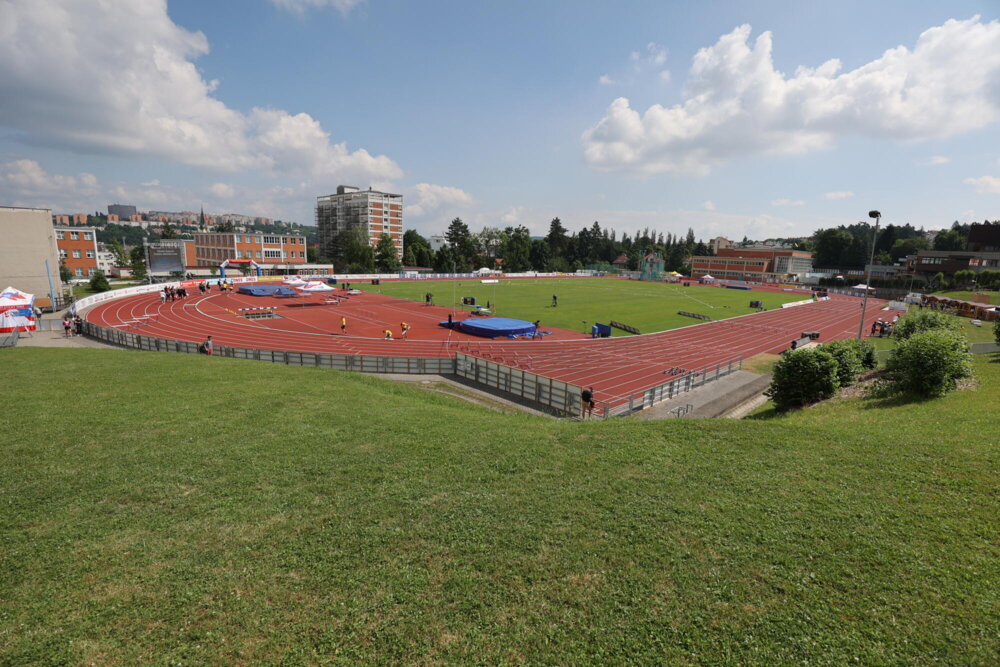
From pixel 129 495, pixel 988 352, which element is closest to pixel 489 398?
pixel 129 495

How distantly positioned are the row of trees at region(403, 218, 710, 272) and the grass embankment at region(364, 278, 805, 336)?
2919 cm

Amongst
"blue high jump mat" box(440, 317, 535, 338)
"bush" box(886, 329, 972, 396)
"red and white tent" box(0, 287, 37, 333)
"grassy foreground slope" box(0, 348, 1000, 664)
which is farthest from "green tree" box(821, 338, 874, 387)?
"red and white tent" box(0, 287, 37, 333)

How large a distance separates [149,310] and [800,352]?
5952cm

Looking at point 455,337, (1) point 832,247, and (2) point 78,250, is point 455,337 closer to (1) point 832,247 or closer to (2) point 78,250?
(2) point 78,250

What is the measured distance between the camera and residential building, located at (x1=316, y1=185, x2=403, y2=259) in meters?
138

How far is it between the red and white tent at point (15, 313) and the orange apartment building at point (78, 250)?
77321mm

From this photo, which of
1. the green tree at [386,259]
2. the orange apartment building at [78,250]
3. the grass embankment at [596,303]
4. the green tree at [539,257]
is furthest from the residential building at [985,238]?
the orange apartment building at [78,250]

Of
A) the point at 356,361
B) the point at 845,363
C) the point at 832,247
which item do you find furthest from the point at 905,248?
the point at 356,361

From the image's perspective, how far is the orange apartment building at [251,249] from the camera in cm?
10181

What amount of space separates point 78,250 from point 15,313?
82.2m

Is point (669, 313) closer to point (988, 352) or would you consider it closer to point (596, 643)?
point (988, 352)

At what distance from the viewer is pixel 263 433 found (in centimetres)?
1265

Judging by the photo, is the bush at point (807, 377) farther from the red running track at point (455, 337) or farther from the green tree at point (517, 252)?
the green tree at point (517, 252)

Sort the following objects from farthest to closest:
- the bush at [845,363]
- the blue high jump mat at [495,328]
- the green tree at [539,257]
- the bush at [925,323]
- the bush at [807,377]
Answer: the green tree at [539,257] < the blue high jump mat at [495,328] < the bush at [925,323] < the bush at [845,363] < the bush at [807,377]
